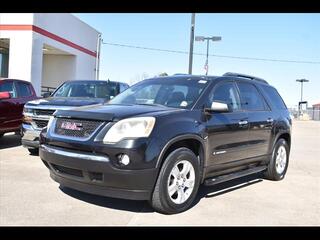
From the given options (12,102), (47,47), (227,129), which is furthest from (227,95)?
(47,47)

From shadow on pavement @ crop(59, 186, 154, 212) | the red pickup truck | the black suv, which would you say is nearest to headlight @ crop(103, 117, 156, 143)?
the black suv

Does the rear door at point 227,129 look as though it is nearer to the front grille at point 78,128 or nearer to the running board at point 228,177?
the running board at point 228,177

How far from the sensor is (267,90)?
303 inches

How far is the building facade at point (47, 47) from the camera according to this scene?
2145cm

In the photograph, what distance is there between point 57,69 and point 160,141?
2589cm

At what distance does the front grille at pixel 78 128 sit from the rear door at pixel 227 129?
5.05 feet

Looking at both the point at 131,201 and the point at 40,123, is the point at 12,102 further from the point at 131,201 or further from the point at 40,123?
the point at 131,201

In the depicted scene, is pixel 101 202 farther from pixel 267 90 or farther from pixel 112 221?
pixel 267 90

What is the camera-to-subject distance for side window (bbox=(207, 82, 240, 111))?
19.8ft

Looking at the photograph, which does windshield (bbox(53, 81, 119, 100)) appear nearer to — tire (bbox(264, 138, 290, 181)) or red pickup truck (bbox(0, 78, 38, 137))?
red pickup truck (bbox(0, 78, 38, 137))

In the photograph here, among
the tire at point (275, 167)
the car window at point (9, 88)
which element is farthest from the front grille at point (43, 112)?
the tire at point (275, 167)
